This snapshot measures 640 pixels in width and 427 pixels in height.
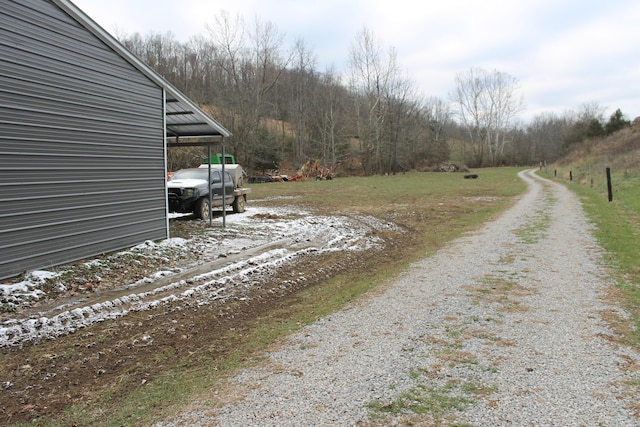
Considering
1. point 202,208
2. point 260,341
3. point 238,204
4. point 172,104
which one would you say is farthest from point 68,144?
point 238,204

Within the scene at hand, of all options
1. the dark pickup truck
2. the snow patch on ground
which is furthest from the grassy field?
the dark pickup truck

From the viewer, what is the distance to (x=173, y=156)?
39.3m

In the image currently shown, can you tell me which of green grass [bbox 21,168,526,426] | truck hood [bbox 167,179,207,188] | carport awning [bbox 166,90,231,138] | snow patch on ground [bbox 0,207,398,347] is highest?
carport awning [bbox 166,90,231,138]

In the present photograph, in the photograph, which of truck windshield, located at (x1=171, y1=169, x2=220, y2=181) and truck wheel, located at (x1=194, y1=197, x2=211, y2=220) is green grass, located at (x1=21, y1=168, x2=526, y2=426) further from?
truck windshield, located at (x1=171, y1=169, x2=220, y2=181)

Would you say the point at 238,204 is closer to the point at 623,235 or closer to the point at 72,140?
the point at 72,140

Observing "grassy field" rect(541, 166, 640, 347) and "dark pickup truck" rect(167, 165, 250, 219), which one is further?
"dark pickup truck" rect(167, 165, 250, 219)

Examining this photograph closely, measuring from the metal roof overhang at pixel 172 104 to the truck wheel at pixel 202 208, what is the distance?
208 centimetres

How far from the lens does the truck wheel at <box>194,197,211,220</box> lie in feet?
48.4

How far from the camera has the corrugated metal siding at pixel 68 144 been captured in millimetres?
7309

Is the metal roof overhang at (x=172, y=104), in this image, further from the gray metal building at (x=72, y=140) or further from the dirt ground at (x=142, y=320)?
the dirt ground at (x=142, y=320)

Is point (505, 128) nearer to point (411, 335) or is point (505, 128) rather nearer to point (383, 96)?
point (383, 96)

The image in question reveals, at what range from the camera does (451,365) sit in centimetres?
415

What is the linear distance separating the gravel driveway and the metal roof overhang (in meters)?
7.48

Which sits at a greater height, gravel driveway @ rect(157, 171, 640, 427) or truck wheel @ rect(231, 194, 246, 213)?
truck wheel @ rect(231, 194, 246, 213)
